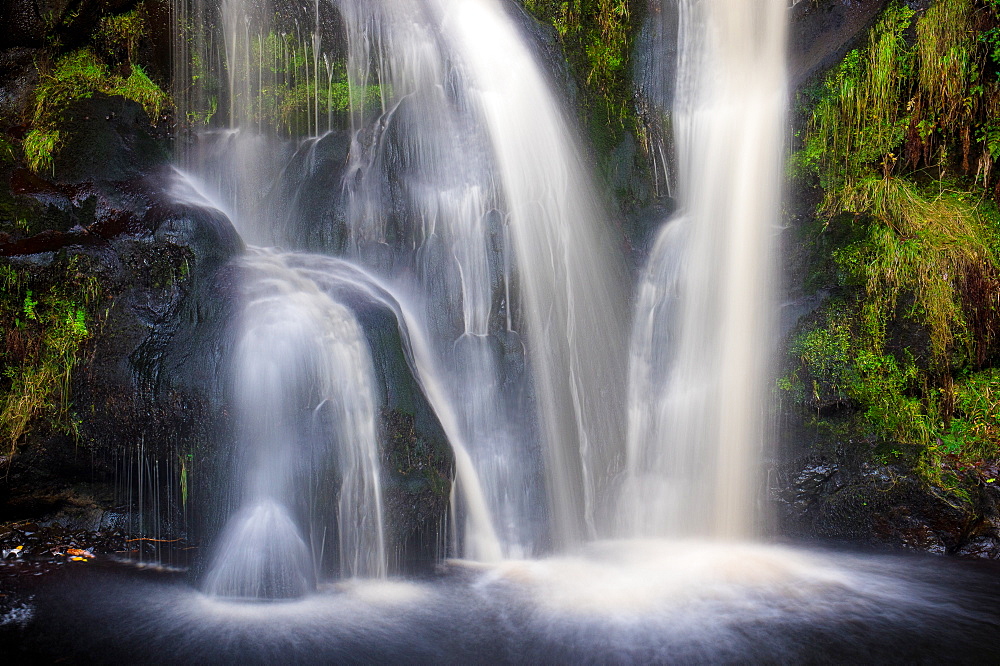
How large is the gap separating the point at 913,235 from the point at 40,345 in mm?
7226

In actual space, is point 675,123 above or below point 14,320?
above

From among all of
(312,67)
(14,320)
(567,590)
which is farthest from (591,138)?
(14,320)

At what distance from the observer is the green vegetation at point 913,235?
6.09m

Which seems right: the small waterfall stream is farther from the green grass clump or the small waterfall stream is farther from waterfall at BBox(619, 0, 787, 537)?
the green grass clump

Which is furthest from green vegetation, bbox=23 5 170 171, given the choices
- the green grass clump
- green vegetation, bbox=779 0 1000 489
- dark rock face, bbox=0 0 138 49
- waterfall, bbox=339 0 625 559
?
green vegetation, bbox=779 0 1000 489

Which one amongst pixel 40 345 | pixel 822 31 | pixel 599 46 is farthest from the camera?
pixel 599 46

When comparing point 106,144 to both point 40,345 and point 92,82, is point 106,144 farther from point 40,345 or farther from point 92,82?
point 40,345

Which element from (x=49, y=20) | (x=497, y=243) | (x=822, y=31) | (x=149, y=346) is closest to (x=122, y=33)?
(x=49, y=20)

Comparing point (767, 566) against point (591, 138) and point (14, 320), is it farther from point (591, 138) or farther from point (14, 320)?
point (14, 320)

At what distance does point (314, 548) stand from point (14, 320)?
301 centimetres

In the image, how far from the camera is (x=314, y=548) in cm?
497

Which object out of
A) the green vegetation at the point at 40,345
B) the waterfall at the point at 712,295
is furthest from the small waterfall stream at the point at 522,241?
the green vegetation at the point at 40,345

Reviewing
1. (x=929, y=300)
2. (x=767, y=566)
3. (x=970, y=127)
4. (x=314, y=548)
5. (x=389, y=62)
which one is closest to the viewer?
(x=314, y=548)

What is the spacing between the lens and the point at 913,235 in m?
6.21
